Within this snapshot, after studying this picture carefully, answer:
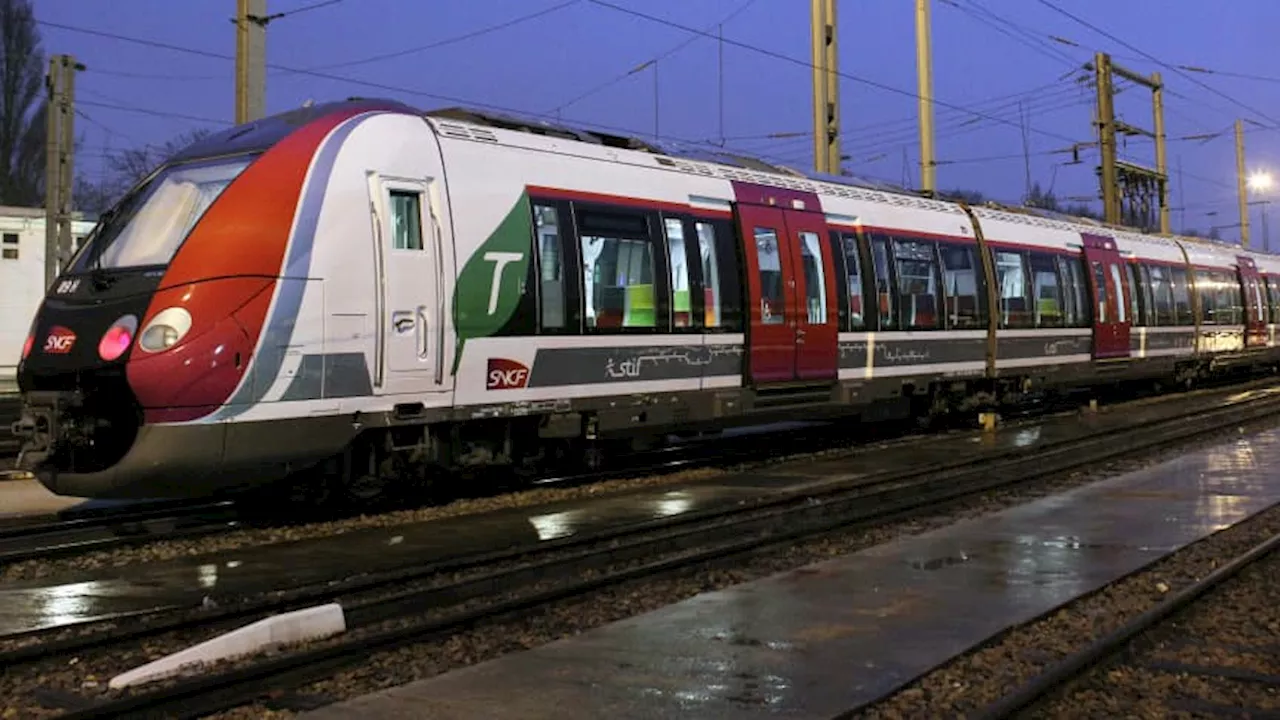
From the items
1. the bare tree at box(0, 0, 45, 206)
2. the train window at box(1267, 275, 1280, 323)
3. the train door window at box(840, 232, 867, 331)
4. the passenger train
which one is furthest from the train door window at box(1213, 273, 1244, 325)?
the bare tree at box(0, 0, 45, 206)

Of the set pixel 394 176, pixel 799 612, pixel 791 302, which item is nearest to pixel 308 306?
pixel 394 176

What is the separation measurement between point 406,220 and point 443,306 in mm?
773

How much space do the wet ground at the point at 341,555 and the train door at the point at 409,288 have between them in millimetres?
1309

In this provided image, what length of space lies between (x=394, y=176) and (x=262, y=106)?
973 cm

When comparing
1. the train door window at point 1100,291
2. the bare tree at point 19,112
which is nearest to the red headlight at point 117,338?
the train door window at point 1100,291


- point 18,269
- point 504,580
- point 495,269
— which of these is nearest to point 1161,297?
point 495,269

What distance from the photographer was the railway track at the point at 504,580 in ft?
16.9

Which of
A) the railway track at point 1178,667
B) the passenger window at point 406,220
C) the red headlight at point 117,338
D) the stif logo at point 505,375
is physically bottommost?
the railway track at point 1178,667

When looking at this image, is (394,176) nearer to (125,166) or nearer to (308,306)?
(308,306)

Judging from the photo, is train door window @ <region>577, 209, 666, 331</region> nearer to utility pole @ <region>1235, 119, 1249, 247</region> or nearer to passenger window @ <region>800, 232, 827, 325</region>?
passenger window @ <region>800, 232, 827, 325</region>

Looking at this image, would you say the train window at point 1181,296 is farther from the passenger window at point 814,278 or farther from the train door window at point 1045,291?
the passenger window at point 814,278

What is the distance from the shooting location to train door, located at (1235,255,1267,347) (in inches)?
1115

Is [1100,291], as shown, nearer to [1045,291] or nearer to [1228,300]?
[1045,291]

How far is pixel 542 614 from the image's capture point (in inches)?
264
